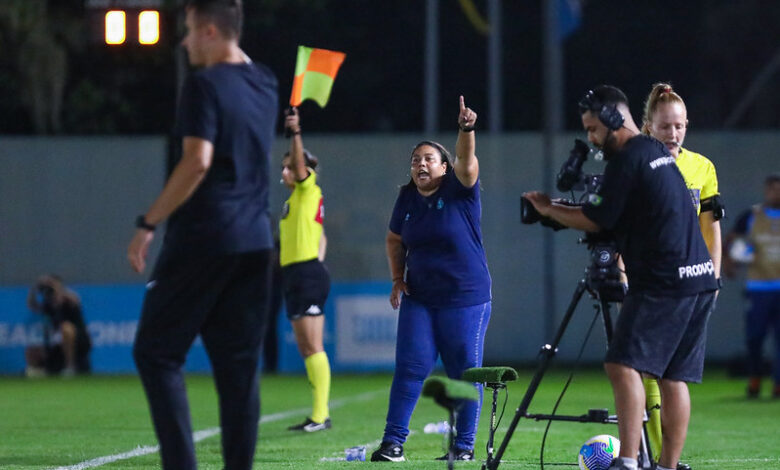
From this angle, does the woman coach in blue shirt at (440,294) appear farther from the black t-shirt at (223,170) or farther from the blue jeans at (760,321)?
the blue jeans at (760,321)

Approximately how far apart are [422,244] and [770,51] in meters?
19.2

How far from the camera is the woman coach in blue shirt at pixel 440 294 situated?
8617mm

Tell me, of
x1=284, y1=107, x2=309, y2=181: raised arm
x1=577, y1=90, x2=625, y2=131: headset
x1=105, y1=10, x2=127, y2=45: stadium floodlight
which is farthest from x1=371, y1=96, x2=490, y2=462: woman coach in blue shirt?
x1=105, y1=10, x2=127, y2=45: stadium floodlight

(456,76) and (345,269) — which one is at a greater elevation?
(456,76)

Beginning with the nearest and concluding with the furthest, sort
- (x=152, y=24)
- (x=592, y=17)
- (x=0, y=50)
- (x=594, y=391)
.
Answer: (x=152, y=24) → (x=594, y=391) → (x=0, y=50) → (x=592, y=17)

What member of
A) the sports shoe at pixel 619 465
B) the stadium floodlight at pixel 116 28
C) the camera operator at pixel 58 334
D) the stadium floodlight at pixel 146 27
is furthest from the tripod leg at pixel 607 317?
the camera operator at pixel 58 334

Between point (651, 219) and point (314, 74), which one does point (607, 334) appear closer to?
point (651, 219)

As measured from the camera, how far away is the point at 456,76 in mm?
25984

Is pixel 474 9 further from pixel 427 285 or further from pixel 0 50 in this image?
pixel 427 285

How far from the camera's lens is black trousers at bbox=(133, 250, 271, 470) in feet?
19.0

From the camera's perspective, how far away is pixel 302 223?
1119cm

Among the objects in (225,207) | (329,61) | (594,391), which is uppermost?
(329,61)

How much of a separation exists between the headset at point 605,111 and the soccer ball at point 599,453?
6.14 feet

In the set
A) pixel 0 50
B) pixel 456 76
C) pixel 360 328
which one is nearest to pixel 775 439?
pixel 360 328
